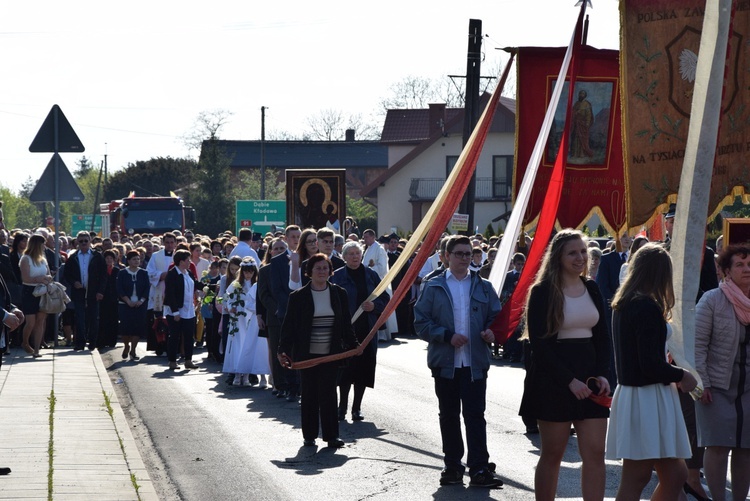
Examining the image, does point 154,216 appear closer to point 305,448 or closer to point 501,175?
point 501,175

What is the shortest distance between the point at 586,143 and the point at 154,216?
35125 millimetres

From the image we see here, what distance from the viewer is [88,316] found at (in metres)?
21.8

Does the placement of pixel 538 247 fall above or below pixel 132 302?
above

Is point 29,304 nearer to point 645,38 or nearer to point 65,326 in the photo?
point 65,326

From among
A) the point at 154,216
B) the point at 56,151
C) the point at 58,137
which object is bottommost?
the point at 154,216

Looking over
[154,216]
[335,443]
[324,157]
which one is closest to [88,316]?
[335,443]

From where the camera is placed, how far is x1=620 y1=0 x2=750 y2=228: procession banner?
28.8ft

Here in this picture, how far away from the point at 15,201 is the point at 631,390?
457 feet

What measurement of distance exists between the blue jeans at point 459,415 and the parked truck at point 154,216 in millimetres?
35937

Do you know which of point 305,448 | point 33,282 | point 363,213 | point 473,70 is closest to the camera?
point 305,448

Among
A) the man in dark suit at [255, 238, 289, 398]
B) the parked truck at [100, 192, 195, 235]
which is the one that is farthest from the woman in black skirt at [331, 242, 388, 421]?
the parked truck at [100, 192, 195, 235]

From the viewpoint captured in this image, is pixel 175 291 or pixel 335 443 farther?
pixel 175 291

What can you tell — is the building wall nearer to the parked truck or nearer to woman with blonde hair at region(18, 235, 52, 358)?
the parked truck

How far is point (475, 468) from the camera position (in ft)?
30.7
